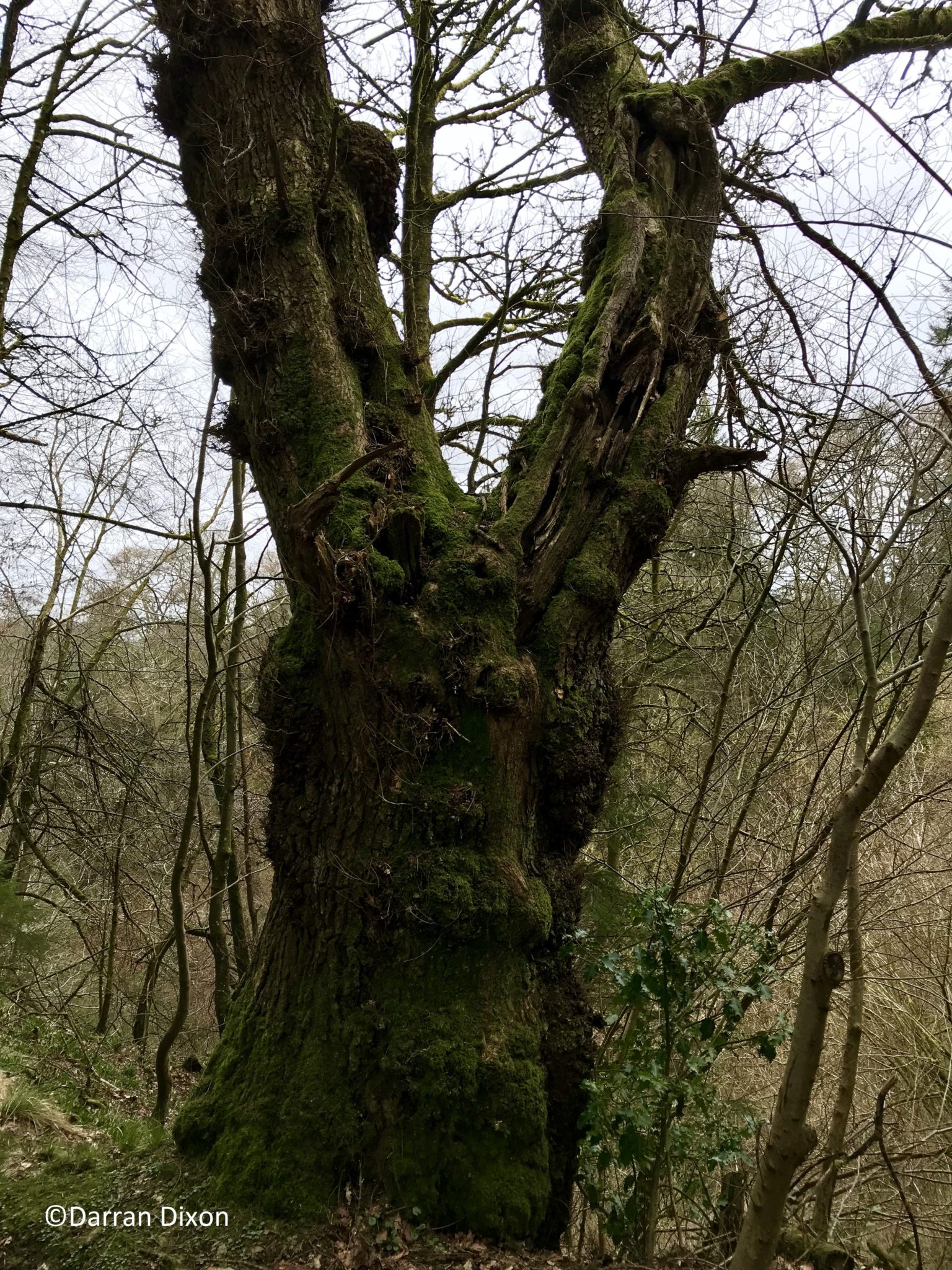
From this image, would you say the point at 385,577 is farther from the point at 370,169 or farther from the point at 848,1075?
the point at 848,1075

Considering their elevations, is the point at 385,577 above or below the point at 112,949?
above

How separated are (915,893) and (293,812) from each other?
4767 mm

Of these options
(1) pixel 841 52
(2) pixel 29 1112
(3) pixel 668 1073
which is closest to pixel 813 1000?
(3) pixel 668 1073

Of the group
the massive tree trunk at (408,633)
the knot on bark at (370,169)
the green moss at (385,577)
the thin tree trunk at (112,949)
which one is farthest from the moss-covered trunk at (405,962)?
the thin tree trunk at (112,949)

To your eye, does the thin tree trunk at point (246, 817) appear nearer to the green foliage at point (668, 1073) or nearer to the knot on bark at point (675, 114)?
the green foliage at point (668, 1073)

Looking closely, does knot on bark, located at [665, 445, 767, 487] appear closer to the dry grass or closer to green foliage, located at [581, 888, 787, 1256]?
green foliage, located at [581, 888, 787, 1256]

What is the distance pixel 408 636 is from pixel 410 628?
0.03m

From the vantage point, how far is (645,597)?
24.2 ft

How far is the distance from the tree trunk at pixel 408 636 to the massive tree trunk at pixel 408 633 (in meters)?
0.01

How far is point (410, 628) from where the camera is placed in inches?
115

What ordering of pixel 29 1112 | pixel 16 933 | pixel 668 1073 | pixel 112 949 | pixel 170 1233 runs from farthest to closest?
pixel 112 949 → pixel 16 933 → pixel 29 1112 → pixel 668 1073 → pixel 170 1233

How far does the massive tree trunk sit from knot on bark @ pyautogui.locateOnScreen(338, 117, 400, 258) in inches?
0.5

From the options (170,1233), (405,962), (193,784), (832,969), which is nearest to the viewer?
(832,969)

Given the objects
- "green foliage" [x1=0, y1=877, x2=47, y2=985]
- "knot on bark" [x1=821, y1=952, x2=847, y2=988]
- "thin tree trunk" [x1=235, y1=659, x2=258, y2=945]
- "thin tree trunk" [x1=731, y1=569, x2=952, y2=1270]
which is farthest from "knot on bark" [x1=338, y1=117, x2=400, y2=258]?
"green foliage" [x1=0, y1=877, x2=47, y2=985]
